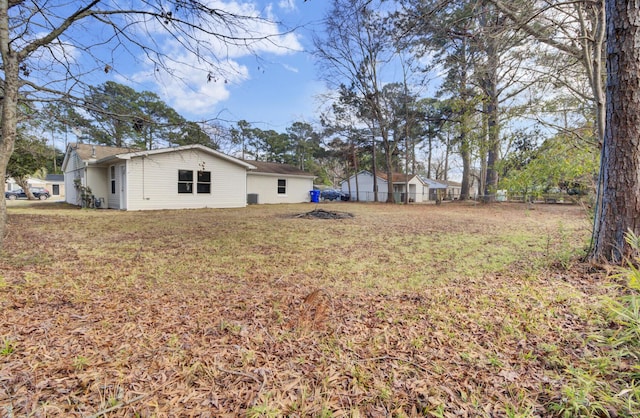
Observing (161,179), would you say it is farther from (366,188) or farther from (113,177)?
(366,188)

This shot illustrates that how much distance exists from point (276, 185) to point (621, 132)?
18.1 metres

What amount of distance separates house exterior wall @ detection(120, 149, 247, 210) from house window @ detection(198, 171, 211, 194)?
165mm

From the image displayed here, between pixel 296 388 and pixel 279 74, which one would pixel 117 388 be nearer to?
pixel 296 388

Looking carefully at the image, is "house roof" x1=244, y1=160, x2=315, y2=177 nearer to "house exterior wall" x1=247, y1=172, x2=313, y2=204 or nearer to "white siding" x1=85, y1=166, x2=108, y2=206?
"house exterior wall" x1=247, y1=172, x2=313, y2=204

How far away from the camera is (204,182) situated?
14.4 m

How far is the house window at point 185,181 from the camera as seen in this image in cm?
1352

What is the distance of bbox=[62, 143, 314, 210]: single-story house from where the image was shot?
12.2 metres

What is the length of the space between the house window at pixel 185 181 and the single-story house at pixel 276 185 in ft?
15.5

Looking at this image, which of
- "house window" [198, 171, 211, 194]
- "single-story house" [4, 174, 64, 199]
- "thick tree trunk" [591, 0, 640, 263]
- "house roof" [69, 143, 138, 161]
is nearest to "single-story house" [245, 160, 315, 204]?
"house window" [198, 171, 211, 194]

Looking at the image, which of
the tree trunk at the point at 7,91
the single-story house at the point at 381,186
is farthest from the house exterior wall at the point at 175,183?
the single-story house at the point at 381,186

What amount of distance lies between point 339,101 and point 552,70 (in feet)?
57.3

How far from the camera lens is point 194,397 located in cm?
149

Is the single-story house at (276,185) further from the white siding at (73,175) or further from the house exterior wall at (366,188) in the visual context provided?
the white siding at (73,175)

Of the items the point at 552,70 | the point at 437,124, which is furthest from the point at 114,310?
the point at 437,124
